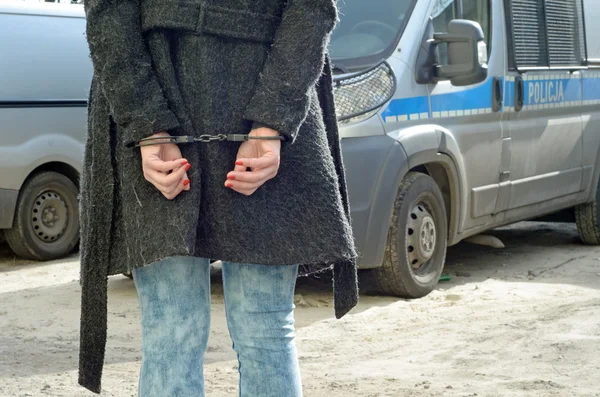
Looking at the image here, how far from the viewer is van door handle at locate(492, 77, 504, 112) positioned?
6918 mm

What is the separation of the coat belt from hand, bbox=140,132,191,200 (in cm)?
23

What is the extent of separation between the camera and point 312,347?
5.22 m

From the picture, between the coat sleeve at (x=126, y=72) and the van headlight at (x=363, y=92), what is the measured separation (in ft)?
11.8

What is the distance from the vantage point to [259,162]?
2289mm

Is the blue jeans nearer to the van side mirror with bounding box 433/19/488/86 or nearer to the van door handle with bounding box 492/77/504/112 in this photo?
the van side mirror with bounding box 433/19/488/86

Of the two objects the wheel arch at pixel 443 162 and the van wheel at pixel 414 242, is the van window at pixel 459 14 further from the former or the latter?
the van wheel at pixel 414 242

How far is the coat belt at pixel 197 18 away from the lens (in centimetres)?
231

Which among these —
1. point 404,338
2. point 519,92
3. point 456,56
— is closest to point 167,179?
point 404,338

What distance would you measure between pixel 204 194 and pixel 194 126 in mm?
145

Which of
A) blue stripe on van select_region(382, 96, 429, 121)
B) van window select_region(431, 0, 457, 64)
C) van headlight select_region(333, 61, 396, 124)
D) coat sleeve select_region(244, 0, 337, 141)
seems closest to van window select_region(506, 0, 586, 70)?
van window select_region(431, 0, 457, 64)

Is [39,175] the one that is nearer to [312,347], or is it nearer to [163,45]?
[312,347]

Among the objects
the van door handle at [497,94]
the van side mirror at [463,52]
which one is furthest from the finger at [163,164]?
the van door handle at [497,94]

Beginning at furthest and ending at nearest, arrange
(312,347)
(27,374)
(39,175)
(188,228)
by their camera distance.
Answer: (39,175) → (312,347) → (27,374) → (188,228)

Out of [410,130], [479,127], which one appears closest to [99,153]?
[410,130]
